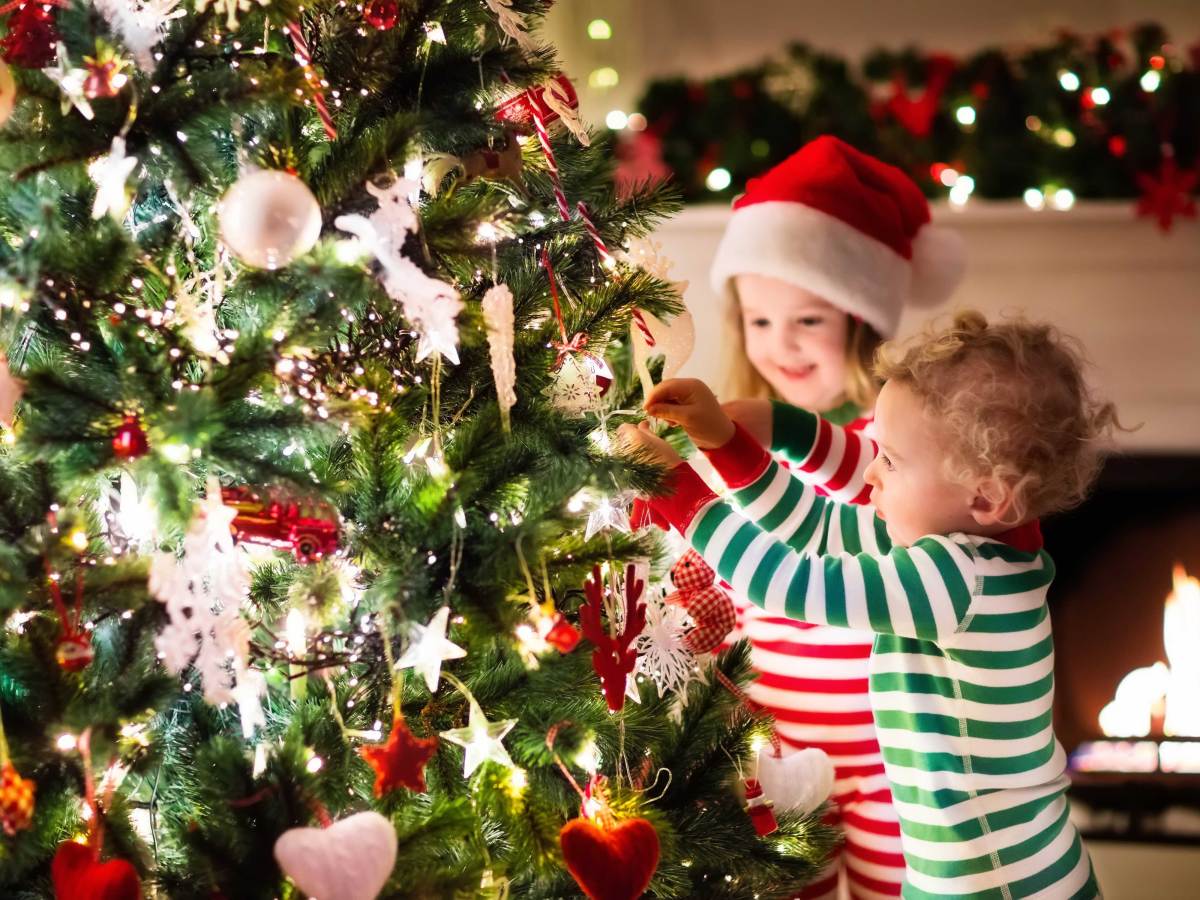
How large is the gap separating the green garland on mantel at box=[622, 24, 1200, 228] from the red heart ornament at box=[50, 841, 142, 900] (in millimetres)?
1775

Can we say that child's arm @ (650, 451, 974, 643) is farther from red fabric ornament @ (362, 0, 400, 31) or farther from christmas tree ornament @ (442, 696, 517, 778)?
red fabric ornament @ (362, 0, 400, 31)

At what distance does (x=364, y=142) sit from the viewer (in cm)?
75

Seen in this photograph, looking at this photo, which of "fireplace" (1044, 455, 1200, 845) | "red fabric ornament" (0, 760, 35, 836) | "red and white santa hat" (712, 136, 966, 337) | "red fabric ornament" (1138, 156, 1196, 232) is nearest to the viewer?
"red fabric ornament" (0, 760, 35, 836)

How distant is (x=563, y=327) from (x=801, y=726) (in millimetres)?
582

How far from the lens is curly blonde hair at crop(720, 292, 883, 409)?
142cm

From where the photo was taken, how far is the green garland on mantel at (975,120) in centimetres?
205

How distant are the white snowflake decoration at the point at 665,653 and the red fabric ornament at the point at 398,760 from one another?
263 mm

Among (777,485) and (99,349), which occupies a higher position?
(99,349)

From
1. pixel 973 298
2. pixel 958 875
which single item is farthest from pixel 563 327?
pixel 973 298

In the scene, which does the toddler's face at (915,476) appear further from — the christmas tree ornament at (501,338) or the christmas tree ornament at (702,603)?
the christmas tree ornament at (501,338)

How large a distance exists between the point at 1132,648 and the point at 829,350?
106cm

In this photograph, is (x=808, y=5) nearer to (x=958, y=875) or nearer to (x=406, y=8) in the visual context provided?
(x=406, y=8)

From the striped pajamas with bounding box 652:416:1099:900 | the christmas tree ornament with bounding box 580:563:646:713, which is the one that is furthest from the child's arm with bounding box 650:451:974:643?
the christmas tree ornament with bounding box 580:563:646:713

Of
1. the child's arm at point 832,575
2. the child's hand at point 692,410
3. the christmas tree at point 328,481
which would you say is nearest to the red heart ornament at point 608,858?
the christmas tree at point 328,481
